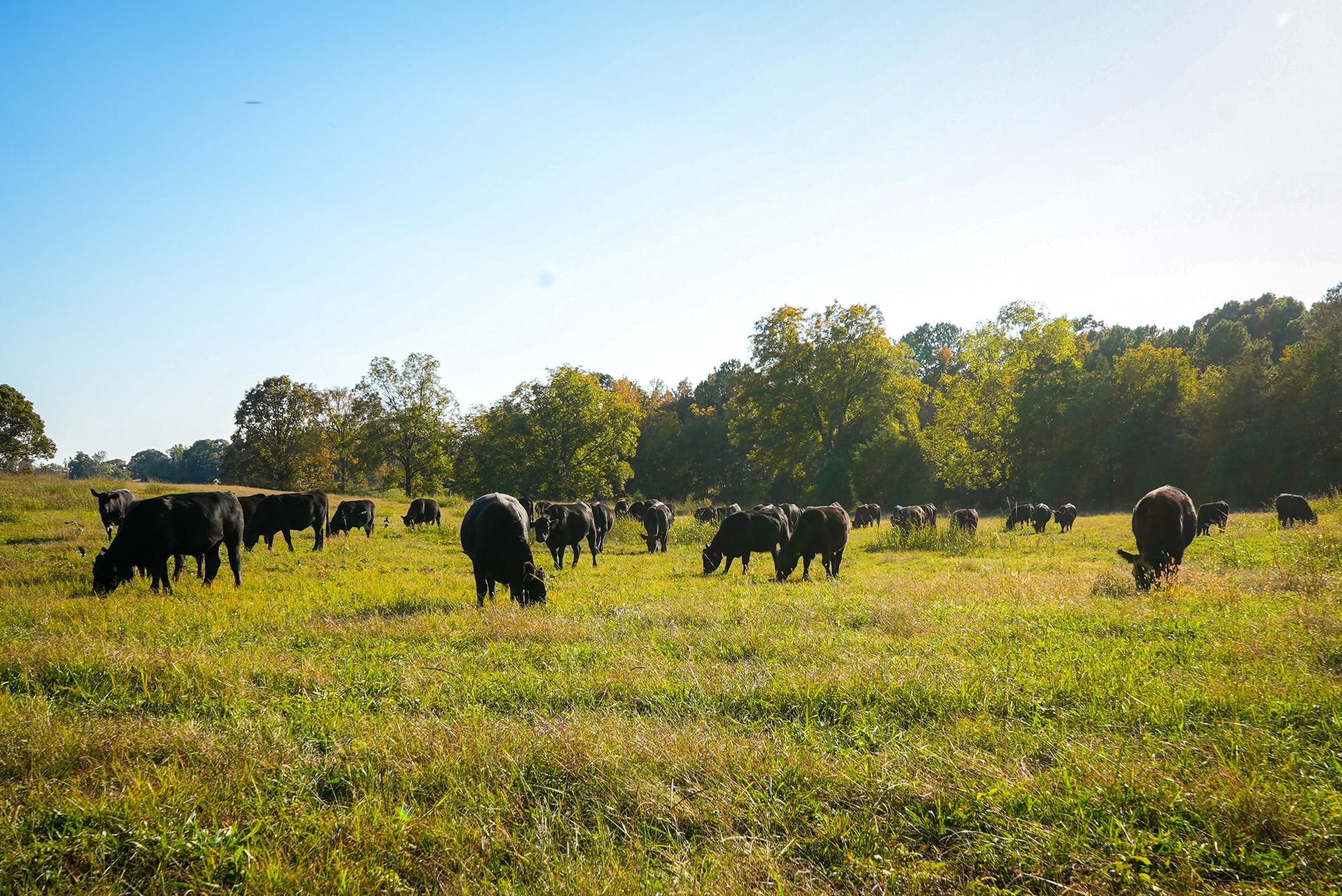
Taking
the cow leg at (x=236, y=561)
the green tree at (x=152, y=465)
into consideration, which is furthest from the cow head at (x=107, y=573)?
the green tree at (x=152, y=465)

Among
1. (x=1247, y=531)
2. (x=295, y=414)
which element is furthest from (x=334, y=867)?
(x=295, y=414)

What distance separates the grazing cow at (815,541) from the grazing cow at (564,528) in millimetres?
6240

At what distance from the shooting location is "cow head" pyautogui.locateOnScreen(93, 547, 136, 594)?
455 inches

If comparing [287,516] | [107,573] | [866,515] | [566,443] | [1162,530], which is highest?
[566,443]

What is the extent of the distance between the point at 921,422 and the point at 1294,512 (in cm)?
4776

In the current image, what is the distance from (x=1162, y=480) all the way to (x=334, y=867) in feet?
199

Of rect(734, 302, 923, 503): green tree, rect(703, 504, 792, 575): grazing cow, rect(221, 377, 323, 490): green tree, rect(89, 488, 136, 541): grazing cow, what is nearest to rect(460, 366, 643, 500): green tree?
rect(734, 302, 923, 503): green tree

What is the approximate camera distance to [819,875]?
304 cm

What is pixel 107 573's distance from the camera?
11.6m

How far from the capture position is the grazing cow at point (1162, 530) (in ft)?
38.9

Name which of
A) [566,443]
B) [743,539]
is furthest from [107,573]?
[566,443]

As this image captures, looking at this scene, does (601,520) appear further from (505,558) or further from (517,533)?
(505,558)

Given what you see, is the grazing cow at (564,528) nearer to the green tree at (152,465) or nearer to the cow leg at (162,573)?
the cow leg at (162,573)

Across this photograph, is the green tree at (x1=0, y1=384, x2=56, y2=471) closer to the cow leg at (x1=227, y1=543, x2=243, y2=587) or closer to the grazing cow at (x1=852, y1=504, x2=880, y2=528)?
the cow leg at (x1=227, y1=543, x2=243, y2=587)
